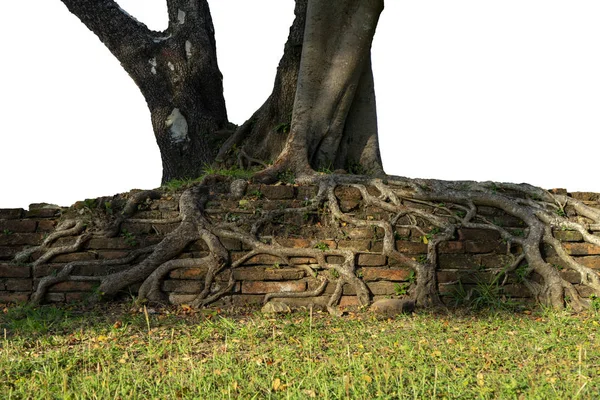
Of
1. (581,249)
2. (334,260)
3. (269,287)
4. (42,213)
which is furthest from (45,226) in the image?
(581,249)

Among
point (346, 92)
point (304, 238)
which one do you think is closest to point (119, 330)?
point (304, 238)

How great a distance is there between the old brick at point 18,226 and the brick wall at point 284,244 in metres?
0.01

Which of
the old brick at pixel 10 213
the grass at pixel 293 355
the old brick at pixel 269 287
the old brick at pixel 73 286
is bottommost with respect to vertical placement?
the grass at pixel 293 355

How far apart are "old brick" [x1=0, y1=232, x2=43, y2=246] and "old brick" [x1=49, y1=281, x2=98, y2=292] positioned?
644mm

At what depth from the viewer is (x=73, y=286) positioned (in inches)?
282

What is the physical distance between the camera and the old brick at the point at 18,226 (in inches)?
299

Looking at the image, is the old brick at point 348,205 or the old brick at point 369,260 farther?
the old brick at point 348,205

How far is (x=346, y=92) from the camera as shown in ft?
28.4

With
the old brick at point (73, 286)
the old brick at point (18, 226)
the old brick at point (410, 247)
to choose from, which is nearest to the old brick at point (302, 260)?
the old brick at point (410, 247)

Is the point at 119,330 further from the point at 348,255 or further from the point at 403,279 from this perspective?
the point at 403,279

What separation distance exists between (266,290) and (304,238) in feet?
2.21

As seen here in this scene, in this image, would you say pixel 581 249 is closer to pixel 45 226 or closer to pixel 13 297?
pixel 45 226

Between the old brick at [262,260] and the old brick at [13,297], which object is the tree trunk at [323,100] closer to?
the old brick at [262,260]

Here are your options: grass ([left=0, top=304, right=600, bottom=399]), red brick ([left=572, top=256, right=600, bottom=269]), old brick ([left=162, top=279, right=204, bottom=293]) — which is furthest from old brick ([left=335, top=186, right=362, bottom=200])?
red brick ([left=572, top=256, right=600, bottom=269])
